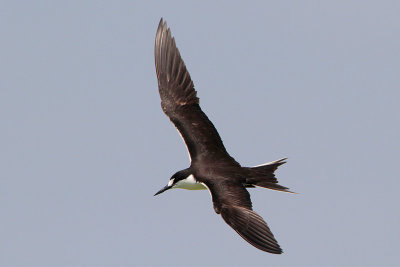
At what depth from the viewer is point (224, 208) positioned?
19188 millimetres

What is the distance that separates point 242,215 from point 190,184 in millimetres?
2133

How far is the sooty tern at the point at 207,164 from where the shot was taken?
18766mm

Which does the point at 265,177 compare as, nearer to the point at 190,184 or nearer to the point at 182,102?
the point at 190,184

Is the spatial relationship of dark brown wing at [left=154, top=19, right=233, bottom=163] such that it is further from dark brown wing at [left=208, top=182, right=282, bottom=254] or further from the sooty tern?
dark brown wing at [left=208, top=182, right=282, bottom=254]

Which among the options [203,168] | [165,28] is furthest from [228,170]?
[165,28]

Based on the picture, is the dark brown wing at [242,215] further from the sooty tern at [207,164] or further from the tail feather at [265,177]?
the tail feather at [265,177]

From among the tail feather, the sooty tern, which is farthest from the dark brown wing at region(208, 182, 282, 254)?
the tail feather

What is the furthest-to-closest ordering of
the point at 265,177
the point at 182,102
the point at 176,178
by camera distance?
the point at 182,102
the point at 176,178
the point at 265,177

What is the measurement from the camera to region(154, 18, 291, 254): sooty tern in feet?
61.6

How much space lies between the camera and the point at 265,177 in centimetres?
2059

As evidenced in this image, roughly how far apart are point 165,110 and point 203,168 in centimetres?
188

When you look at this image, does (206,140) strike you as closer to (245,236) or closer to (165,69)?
(165,69)

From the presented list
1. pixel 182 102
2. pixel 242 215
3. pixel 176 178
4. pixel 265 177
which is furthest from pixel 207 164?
pixel 242 215

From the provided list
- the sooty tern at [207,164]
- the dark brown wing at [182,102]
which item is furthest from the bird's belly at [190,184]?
the dark brown wing at [182,102]
